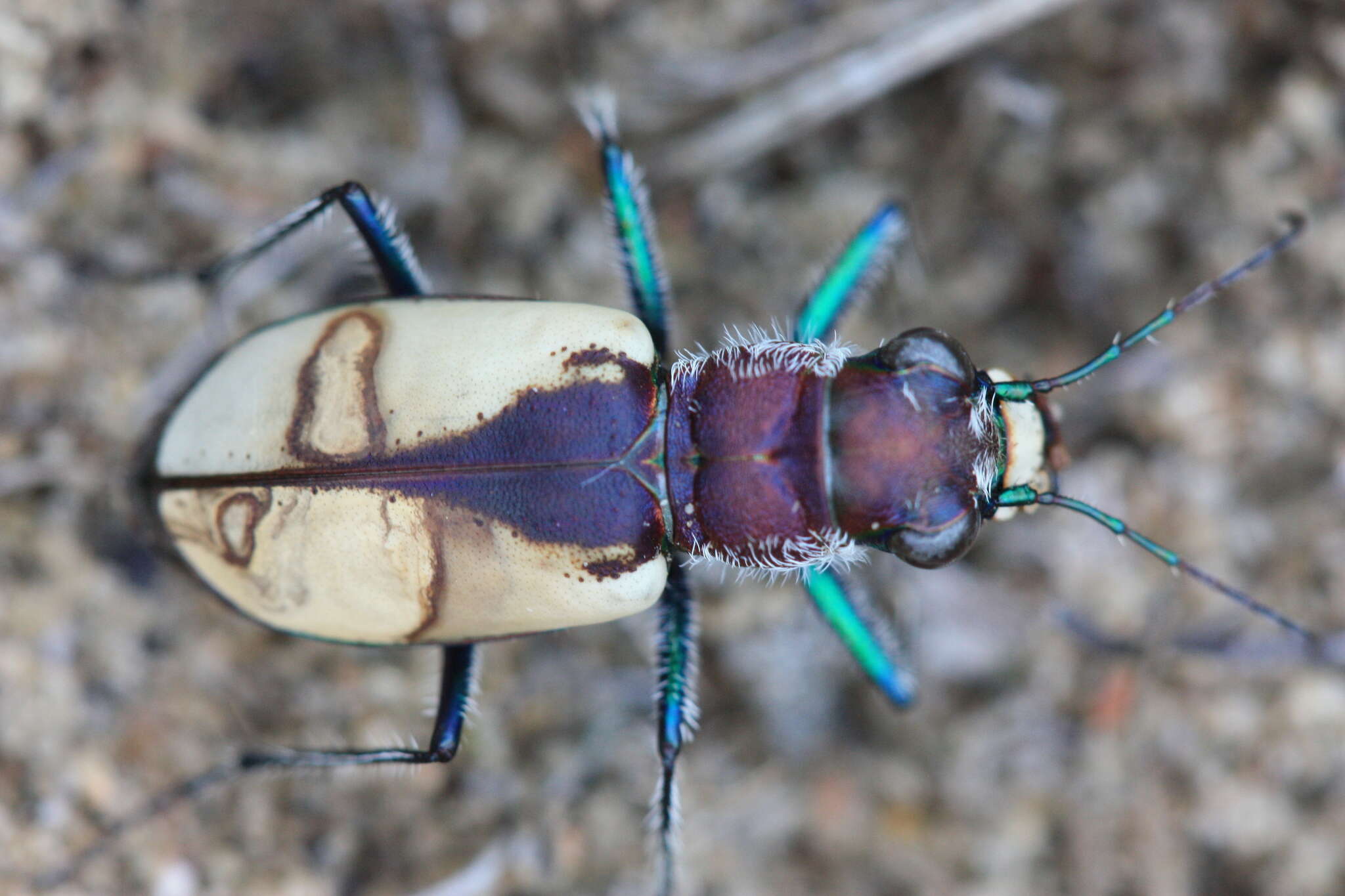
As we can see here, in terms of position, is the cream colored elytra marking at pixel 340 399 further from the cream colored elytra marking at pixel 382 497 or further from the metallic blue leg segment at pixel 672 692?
the metallic blue leg segment at pixel 672 692

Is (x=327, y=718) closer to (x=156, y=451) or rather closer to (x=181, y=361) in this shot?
(x=156, y=451)

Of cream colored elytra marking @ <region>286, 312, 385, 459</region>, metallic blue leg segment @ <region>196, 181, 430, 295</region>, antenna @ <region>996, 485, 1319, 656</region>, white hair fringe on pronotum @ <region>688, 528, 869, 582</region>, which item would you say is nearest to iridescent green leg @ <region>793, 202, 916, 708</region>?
white hair fringe on pronotum @ <region>688, 528, 869, 582</region>

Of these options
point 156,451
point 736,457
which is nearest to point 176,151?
point 156,451

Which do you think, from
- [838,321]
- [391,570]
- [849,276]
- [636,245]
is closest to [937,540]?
[838,321]

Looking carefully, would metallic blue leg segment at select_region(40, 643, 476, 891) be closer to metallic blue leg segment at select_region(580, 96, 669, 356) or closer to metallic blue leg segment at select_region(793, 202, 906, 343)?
metallic blue leg segment at select_region(580, 96, 669, 356)

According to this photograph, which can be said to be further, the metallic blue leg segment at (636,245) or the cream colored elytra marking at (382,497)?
the metallic blue leg segment at (636,245)

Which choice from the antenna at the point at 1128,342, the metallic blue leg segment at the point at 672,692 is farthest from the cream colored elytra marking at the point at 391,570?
the antenna at the point at 1128,342

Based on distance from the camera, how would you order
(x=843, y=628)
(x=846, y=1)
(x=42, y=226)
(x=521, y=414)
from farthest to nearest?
(x=846, y=1)
(x=42, y=226)
(x=843, y=628)
(x=521, y=414)
